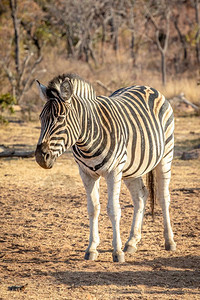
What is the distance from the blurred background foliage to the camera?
18891 millimetres

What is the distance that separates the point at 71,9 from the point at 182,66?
26.8 ft

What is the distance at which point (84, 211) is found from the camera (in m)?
6.23

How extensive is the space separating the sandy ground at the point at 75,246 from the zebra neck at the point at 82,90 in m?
1.52

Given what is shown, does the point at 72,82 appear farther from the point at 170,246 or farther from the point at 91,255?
the point at 170,246

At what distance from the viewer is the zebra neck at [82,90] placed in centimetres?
423

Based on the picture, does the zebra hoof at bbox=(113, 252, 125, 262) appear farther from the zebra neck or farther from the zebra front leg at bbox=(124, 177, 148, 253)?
Result: the zebra neck

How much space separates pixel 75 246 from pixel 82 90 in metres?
1.63

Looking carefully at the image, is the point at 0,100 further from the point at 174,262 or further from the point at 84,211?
the point at 174,262

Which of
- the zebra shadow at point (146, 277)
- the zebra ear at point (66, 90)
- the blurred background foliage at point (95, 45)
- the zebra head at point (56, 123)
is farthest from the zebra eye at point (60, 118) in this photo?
the blurred background foliage at point (95, 45)

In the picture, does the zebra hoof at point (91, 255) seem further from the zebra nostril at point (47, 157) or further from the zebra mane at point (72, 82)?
the zebra mane at point (72, 82)

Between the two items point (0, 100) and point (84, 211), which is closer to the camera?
point (84, 211)

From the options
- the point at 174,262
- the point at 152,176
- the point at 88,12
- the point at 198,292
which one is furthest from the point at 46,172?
the point at 88,12

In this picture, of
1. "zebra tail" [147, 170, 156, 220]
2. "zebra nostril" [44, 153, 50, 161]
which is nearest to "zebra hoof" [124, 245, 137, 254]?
"zebra tail" [147, 170, 156, 220]

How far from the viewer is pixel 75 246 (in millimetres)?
4922
